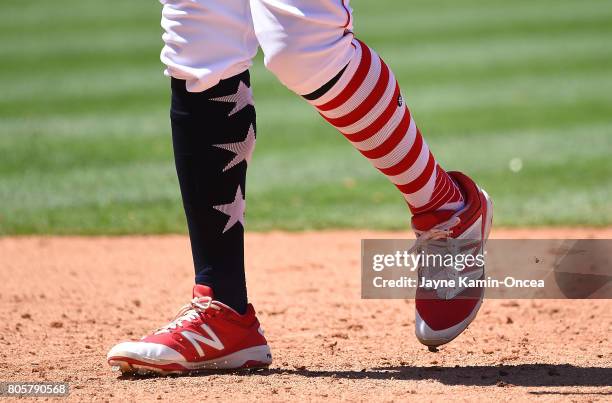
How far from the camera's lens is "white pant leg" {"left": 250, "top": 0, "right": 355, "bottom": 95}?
101 inches

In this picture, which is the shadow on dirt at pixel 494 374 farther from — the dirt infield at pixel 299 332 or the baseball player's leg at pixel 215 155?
the baseball player's leg at pixel 215 155

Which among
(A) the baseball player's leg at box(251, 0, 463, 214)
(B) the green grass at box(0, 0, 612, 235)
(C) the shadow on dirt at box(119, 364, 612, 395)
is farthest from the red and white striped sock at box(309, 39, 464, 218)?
(B) the green grass at box(0, 0, 612, 235)

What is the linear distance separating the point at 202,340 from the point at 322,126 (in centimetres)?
631

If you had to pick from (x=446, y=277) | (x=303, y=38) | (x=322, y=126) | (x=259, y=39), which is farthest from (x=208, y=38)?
(x=322, y=126)

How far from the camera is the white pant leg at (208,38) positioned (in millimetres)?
2795

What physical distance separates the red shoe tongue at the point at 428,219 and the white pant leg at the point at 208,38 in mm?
711

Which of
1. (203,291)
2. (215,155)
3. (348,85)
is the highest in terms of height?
(348,85)

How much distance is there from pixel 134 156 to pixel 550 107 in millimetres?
4172

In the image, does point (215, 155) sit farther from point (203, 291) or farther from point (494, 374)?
point (494, 374)

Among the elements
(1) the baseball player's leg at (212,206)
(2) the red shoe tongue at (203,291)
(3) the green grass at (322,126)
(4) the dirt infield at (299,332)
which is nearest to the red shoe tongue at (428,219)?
(4) the dirt infield at (299,332)

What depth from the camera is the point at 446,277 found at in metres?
3.01

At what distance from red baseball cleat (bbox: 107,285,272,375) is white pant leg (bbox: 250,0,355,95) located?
748 mm

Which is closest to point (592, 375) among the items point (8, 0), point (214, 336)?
point (214, 336)

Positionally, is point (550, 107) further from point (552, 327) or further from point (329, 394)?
point (329, 394)
